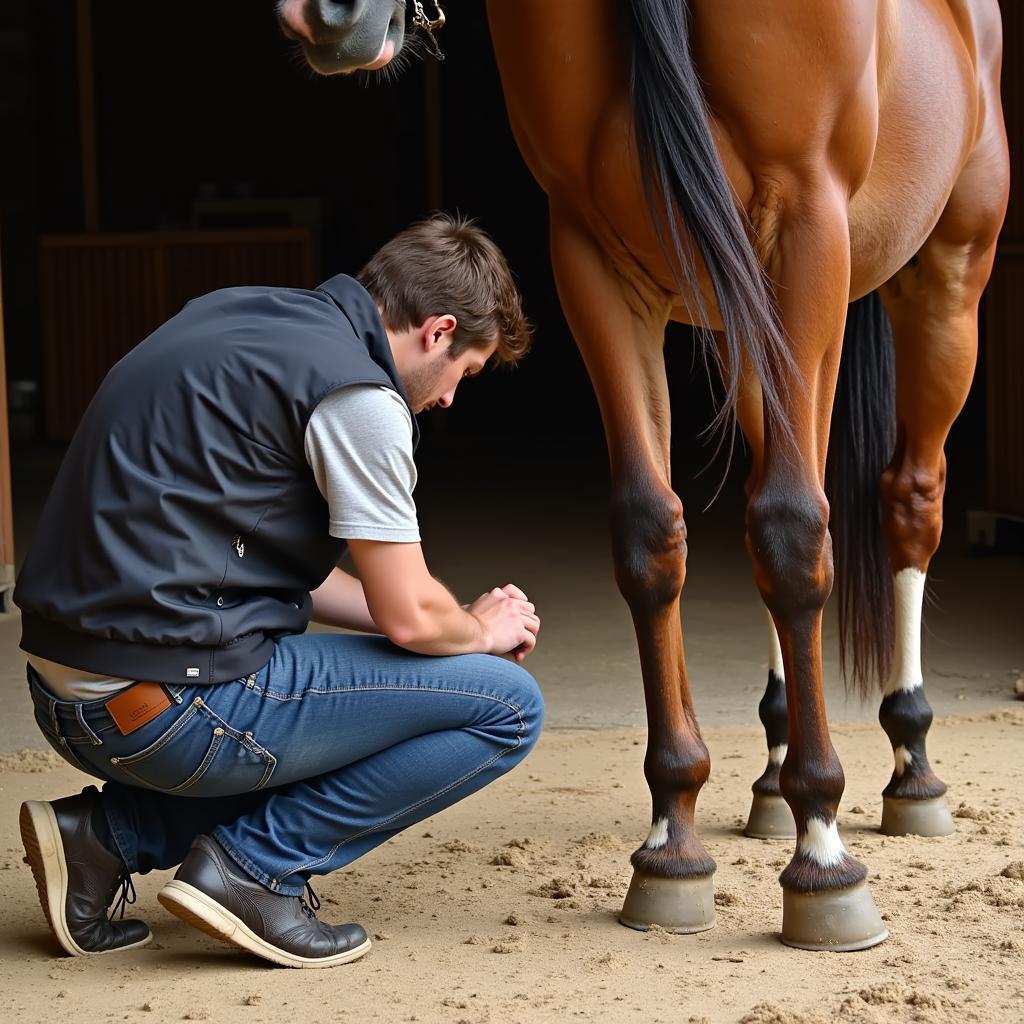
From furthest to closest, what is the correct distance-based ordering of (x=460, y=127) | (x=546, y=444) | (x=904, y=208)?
(x=460, y=127) → (x=546, y=444) → (x=904, y=208)

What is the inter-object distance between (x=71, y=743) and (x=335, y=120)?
9921 mm

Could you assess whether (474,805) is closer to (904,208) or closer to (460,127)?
(904,208)

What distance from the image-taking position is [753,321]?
89.7 inches

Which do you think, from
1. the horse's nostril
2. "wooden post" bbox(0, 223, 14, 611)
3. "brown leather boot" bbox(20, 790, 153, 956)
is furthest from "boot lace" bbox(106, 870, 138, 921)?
"wooden post" bbox(0, 223, 14, 611)

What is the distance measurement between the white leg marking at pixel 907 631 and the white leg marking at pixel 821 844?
0.92 m

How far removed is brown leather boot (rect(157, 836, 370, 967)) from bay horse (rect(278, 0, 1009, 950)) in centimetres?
53

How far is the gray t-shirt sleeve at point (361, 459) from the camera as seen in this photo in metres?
2.17

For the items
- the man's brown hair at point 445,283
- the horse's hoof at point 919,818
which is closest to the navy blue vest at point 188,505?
the man's brown hair at point 445,283

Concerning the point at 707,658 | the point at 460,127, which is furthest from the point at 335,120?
the point at 707,658

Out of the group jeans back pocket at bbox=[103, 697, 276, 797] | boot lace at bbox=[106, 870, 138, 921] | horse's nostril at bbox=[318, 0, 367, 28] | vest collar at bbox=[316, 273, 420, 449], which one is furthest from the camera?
boot lace at bbox=[106, 870, 138, 921]

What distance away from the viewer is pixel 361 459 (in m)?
2.17

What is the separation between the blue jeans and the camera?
222 cm

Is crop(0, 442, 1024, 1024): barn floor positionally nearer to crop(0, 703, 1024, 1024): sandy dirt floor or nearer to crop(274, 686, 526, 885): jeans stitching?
crop(0, 703, 1024, 1024): sandy dirt floor

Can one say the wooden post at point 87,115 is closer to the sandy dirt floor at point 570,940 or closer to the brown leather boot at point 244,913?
the sandy dirt floor at point 570,940
